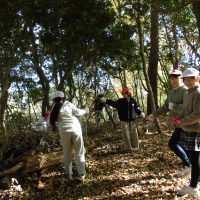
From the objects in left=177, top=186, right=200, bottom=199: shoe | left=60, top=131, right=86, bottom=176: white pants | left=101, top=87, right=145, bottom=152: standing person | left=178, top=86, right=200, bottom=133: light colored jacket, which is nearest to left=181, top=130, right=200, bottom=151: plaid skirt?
left=178, top=86, right=200, bottom=133: light colored jacket

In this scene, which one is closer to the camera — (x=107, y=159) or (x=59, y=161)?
(x=59, y=161)

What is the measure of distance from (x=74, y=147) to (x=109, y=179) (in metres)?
0.95

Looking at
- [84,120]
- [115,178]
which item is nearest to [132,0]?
[84,120]

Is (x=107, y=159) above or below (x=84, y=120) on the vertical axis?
below

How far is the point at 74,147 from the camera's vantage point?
746 cm

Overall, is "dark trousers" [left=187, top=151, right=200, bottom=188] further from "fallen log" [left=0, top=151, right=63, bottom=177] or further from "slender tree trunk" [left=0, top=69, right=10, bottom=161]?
"slender tree trunk" [left=0, top=69, right=10, bottom=161]

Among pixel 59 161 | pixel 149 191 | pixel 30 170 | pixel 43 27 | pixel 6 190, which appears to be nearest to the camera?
pixel 149 191

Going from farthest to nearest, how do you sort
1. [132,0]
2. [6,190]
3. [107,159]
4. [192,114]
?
[132,0] < [107,159] < [6,190] < [192,114]

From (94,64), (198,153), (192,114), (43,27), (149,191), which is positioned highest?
(43,27)

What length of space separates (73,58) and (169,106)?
181 inches

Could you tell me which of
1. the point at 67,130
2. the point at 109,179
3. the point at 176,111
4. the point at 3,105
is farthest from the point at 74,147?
→ the point at 176,111

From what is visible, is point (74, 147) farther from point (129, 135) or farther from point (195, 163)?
point (129, 135)

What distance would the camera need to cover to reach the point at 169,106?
6594 mm

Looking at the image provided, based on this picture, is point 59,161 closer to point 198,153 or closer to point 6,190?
point 6,190
